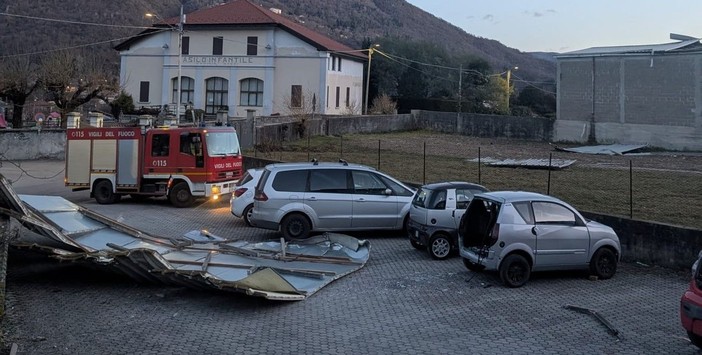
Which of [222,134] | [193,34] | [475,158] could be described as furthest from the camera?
[193,34]

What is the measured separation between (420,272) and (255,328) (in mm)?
4292

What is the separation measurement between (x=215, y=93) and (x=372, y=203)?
50.2m

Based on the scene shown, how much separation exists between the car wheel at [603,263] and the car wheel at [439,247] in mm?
2866

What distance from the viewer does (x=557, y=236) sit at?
1166 centimetres

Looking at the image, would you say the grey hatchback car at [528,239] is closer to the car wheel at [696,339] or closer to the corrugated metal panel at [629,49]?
the car wheel at [696,339]

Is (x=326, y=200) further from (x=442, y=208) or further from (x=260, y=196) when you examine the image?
(x=442, y=208)

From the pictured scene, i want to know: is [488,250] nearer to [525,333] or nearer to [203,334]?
[525,333]

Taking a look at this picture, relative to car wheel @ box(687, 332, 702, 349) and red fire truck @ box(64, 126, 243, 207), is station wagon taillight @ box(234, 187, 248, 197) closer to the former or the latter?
red fire truck @ box(64, 126, 243, 207)

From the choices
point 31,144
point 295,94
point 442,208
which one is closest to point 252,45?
point 295,94

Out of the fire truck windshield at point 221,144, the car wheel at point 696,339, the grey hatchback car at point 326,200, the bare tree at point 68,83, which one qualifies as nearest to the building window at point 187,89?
the bare tree at point 68,83

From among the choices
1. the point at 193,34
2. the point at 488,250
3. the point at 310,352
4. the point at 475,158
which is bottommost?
the point at 310,352

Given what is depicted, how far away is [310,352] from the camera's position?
816 centimetres

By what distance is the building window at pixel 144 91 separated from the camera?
65438 mm

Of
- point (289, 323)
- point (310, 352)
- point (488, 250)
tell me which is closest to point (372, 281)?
point (488, 250)
